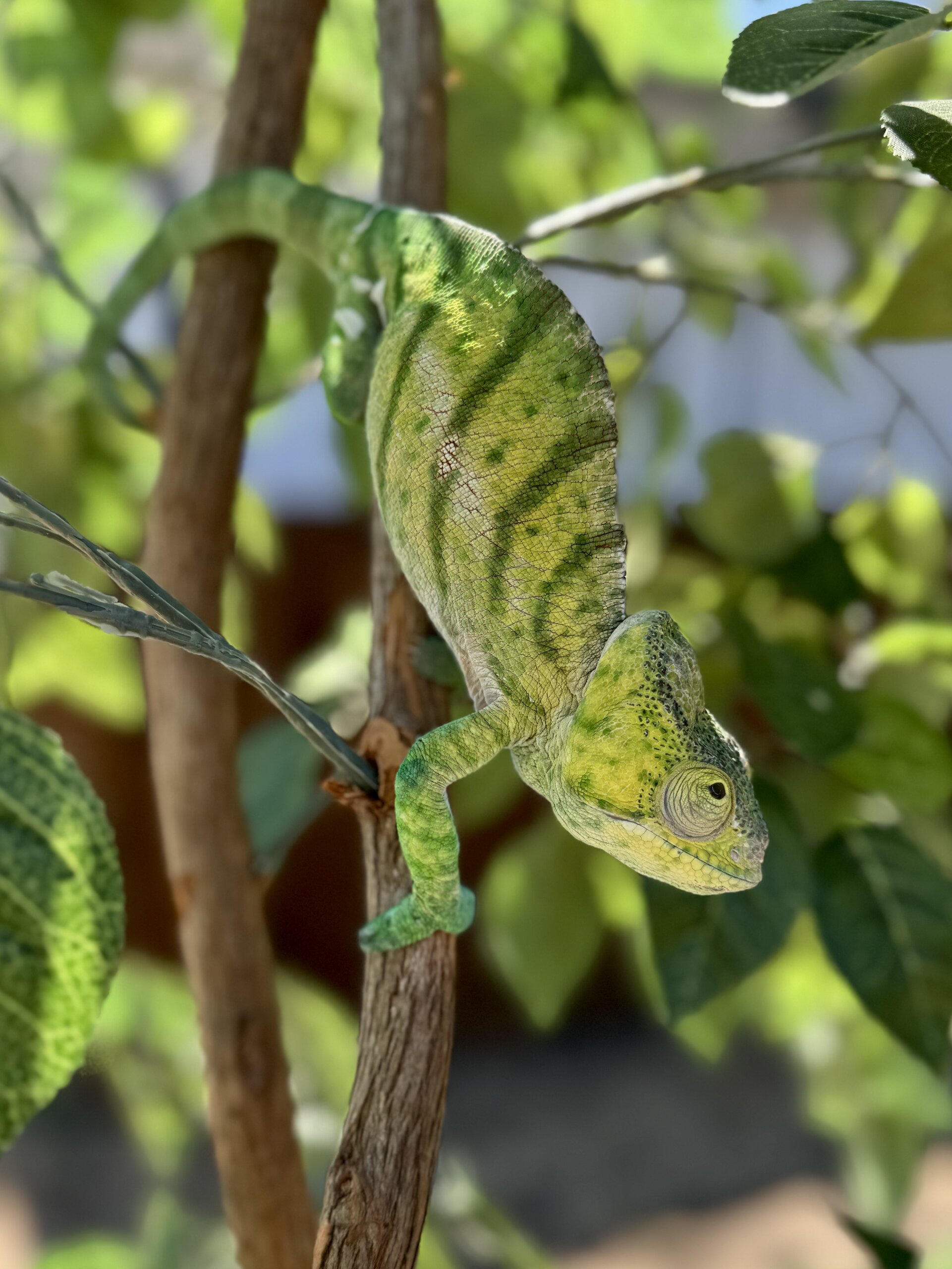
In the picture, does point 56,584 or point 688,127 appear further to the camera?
point 688,127

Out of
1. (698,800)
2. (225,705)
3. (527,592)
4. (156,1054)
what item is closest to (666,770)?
(698,800)

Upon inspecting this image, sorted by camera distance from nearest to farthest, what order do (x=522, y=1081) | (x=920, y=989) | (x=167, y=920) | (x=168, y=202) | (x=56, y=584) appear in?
(x=56, y=584) → (x=920, y=989) → (x=168, y=202) → (x=167, y=920) → (x=522, y=1081)

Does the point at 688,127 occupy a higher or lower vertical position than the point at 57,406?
higher

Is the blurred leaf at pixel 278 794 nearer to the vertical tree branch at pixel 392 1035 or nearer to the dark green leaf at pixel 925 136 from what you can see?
the vertical tree branch at pixel 392 1035

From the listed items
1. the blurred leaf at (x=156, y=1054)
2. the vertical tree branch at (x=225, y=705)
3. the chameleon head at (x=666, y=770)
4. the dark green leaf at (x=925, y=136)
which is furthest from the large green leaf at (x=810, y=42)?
the blurred leaf at (x=156, y=1054)

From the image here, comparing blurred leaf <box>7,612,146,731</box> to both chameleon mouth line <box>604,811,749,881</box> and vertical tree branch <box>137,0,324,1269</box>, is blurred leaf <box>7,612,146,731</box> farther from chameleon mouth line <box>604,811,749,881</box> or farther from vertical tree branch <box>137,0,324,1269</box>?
chameleon mouth line <box>604,811,749,881</box>

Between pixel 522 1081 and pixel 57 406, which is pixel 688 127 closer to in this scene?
pixel 57 406

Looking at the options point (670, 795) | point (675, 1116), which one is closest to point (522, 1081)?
point (675, 1116)
